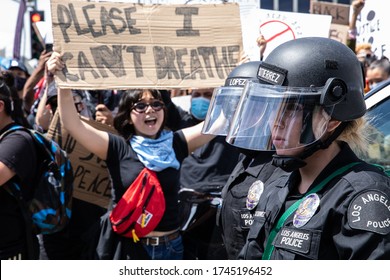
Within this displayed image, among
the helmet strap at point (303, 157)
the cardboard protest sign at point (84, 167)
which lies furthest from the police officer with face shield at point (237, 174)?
the cardboard protest sign at point (84, 167)

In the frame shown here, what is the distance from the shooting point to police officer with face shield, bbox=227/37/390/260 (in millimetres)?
1980

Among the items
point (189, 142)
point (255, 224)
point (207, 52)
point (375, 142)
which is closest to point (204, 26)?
point (207, 52)

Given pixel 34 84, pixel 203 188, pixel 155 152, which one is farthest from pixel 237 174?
pixel 34 84

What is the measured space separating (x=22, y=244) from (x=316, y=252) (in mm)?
2360

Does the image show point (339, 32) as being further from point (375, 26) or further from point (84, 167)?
point (84, 167)

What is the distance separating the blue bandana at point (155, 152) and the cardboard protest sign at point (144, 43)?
484 mm

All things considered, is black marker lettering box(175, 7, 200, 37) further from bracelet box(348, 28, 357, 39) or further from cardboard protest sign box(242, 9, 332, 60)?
bracelet box(348, 28, 357, 39)

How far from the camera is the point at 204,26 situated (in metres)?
4.36

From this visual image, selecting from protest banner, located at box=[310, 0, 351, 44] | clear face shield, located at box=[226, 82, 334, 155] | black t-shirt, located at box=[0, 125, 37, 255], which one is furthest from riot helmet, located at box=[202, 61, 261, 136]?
protest banner, located at box=[310, 0, 351, 44]

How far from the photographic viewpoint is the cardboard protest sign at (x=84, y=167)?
15.8ft

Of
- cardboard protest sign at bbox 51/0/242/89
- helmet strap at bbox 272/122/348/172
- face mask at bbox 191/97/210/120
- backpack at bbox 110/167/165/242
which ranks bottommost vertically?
backpack at bbox 110/167/165/242

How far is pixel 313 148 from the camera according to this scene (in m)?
2.14

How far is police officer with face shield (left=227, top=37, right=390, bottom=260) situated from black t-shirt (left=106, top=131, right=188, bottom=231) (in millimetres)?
2061
